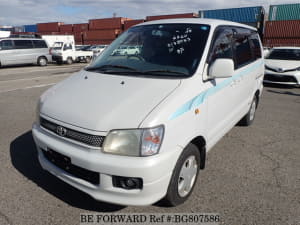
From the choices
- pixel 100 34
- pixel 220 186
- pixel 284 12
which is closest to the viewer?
pixel 220 186

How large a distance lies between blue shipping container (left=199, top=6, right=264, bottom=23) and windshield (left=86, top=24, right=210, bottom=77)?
24924 millimetres

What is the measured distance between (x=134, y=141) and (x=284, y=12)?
99.7 feet

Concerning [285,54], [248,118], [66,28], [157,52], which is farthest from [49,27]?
[157,52]

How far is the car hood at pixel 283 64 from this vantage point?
29.1ft

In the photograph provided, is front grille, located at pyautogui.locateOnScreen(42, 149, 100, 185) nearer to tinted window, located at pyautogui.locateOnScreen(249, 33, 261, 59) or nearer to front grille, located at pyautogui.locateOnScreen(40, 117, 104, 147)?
front grille, located at pyautogui.locateOnScreen(40, 117, 104, 147)

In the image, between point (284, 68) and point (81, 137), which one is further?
point (284, 68)

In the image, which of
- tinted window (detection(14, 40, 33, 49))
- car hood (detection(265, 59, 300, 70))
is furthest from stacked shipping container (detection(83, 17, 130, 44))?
car hood (detection(265, 59, 300, 70))

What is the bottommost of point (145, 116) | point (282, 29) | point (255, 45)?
point (145, 116)

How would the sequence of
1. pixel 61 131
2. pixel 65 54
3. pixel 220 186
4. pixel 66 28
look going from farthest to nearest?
pixel 66 28 → pixel 65 54 → pixel 220 186 → pixel 61 131

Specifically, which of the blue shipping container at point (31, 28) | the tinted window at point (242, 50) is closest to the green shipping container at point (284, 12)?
the tinted window at point (242, 50)

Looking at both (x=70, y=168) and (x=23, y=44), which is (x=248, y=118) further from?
(x=23, y=44)

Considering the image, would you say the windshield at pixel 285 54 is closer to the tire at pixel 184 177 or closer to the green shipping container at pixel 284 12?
the tire at pixel 184 177

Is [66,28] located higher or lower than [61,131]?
higher

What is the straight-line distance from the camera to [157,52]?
10.0ft
